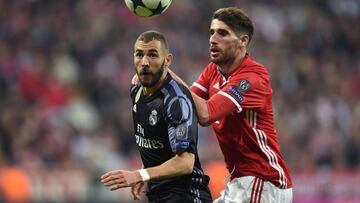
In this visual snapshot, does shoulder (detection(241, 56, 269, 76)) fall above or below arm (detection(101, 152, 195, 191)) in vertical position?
above

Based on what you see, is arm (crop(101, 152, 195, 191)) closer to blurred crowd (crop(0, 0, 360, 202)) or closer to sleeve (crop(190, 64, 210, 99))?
sleeve (crop(190, 64, 210, 99))

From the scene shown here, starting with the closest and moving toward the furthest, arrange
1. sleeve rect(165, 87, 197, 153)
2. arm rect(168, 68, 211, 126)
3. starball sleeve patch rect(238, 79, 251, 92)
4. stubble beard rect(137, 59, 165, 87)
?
sleeve rect(165, 87, 197, 153) < stubble beard rect(137, 59, 165, 87) < arm rect(168, 68, 211, 126) < starball sleeve patch rect(238, 79, 251, 92)

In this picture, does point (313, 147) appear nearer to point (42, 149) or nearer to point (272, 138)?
point (42, 149)

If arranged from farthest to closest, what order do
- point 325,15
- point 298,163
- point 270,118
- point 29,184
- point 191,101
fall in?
1. point 325,15
2. point 298,163
3. point 29,184
4. point 270,118
5. point 191,101

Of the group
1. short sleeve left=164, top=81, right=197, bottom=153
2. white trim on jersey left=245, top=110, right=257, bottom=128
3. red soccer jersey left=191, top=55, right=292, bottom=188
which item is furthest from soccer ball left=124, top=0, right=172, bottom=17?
white trim on jersey left=245, top=110, right=257, bottom=128

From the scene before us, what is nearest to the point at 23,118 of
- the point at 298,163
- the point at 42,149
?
the point at 42,149

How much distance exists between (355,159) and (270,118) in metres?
8.61

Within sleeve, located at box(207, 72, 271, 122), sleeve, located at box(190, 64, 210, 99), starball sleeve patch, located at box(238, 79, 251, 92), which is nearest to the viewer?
sleeve, located at box(207, 72, 271, 122)

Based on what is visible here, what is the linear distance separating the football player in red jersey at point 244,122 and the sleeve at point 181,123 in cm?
45

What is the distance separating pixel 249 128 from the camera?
830 centimetres

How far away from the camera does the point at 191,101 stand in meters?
7.91

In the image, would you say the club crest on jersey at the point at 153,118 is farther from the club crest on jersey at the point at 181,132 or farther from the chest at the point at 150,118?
the club crest on jersey at the point at 181,132

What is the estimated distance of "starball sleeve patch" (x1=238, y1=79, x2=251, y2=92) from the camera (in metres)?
8.26

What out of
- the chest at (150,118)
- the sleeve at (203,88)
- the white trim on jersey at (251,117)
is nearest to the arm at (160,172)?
the chest at (150,118)
